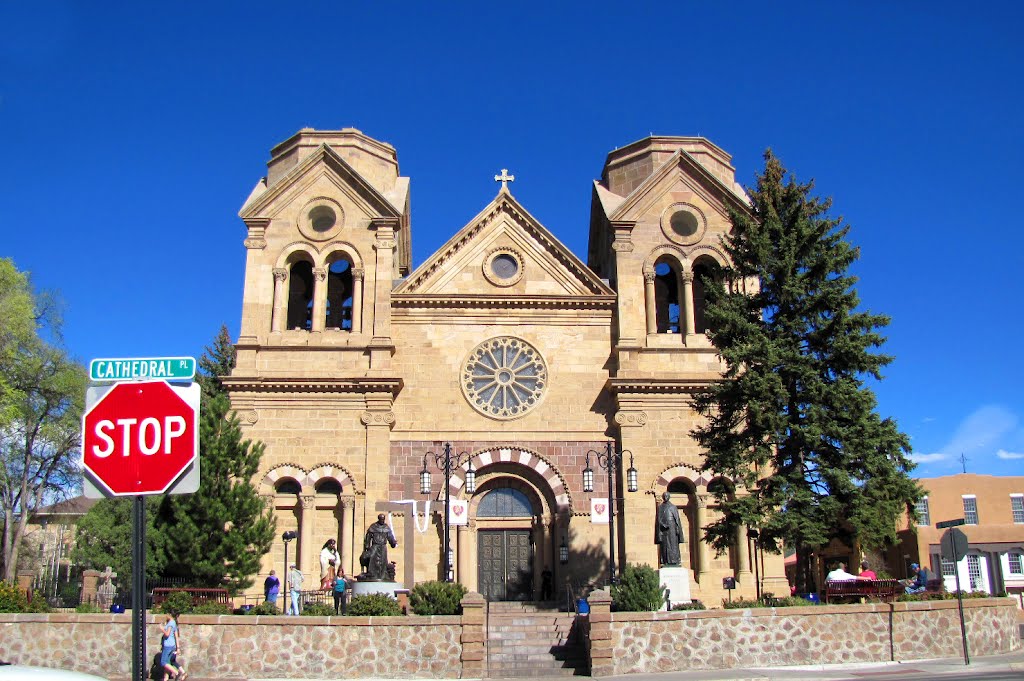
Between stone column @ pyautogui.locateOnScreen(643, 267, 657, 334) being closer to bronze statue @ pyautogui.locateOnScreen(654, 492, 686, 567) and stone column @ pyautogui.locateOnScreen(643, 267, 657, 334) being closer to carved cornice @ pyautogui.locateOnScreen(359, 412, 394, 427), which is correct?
bronze statue @ pyautogui.locateOnScreen(654, 492, 686, 567)

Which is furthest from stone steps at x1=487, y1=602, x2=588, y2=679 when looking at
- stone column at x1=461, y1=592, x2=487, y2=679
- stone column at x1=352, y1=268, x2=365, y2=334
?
stone column at x1=352, y1=268, x2=365, y2=334

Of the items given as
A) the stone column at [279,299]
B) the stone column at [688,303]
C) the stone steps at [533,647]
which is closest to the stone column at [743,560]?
the stone column at [688,303]

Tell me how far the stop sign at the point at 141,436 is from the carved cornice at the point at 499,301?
82.6 feet

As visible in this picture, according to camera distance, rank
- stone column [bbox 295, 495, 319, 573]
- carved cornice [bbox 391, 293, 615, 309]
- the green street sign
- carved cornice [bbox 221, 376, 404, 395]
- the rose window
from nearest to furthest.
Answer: the green street sign < stone column [bbox 295, 495, 319, 573] < carved cornice [bbox 221, 376, 404, 395] < the rose window < carved cornice [bbox 391, 293, 615, 309]

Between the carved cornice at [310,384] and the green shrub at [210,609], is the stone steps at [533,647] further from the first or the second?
the carved cornice at [310,384]

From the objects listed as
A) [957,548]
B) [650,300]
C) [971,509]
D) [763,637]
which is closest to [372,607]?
[763,637]

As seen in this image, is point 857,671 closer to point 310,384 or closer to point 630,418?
point 630,418

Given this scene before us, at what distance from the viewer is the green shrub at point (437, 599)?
71.1ft

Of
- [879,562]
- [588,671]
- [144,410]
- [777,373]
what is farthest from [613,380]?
[144,410]

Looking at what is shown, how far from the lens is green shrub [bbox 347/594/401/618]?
21.2 metres

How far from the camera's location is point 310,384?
102 ft

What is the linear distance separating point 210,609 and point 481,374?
13882mm

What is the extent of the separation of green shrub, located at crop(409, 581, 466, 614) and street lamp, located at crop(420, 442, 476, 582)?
4.71 m

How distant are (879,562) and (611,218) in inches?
799
